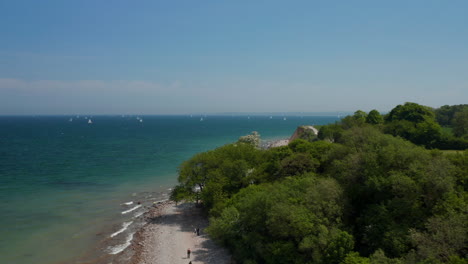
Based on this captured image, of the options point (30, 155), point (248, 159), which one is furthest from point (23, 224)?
point (30, 155)

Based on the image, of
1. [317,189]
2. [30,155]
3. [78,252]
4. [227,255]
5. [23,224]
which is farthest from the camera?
[30,155]

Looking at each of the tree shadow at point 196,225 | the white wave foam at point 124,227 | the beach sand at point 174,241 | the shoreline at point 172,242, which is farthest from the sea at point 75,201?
the tree shadow at point 196,225

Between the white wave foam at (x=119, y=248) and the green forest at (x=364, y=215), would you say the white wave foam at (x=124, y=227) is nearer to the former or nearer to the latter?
the white wave foam at (x=119, y=248)

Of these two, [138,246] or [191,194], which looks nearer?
[138,246]

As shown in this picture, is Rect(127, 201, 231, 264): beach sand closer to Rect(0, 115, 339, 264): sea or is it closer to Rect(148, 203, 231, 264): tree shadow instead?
Rect(148, 203, 231, 264): tree shadow

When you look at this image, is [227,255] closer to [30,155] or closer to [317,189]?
[317,189]

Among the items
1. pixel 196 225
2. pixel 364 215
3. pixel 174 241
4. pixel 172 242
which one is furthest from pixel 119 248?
pixel 364 215

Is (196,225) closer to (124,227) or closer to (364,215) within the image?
(124,227)
